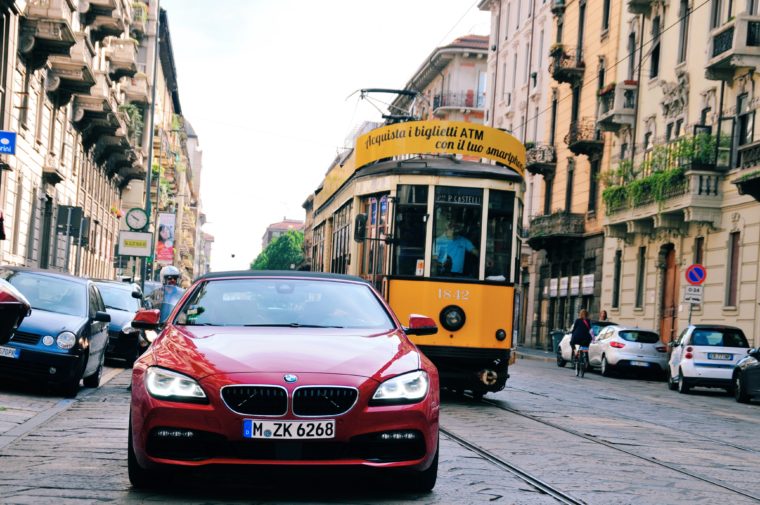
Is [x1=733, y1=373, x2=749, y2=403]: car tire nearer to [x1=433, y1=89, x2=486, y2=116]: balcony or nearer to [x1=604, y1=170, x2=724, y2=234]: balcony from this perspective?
[x1=604, y1=170, x2=724, y2=234]: balcony

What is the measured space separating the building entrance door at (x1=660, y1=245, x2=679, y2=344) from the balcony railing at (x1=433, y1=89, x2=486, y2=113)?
115 ft

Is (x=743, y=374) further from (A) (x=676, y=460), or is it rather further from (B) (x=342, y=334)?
(B) (x=342, y=334)

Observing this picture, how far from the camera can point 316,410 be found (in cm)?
693

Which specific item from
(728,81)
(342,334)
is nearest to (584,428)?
(342,334)

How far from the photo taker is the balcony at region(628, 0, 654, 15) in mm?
40781

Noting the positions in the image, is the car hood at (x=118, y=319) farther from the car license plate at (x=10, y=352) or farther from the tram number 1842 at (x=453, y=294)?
the tram number 1842 at (x=453, y=294)

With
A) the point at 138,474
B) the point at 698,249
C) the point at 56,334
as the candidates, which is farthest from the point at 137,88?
the point at 138,474

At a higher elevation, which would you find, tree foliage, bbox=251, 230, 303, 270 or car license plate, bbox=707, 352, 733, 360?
tree foliage, bbox=251, 230, 303, 270

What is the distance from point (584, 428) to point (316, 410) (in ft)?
24.0

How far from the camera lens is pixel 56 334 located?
14.3m

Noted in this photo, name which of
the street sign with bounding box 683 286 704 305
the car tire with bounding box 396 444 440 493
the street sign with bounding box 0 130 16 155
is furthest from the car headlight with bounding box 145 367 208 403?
the street sign with bounding box 683 286 704 305

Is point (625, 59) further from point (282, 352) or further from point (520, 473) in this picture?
point (282, 352)

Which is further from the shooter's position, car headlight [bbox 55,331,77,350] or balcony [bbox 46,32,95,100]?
balcony [bbox 46,32,95,100]

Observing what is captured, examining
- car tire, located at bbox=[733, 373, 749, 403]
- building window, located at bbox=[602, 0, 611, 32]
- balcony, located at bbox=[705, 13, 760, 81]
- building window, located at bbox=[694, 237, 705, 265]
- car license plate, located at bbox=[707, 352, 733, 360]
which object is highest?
building window, located at bbox=[602, 0, 611, 32]
